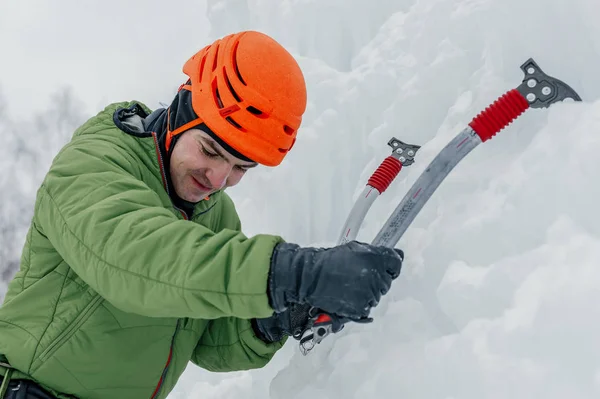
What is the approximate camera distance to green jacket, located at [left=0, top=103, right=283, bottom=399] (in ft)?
3.29

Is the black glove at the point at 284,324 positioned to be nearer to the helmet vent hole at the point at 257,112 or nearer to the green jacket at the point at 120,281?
the green jacket at the point at 120,281

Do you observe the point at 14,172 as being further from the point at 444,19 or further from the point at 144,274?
the point at 144,274

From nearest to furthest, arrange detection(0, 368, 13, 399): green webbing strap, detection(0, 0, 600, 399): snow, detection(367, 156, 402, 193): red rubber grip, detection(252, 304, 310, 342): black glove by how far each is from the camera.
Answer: detection(0, 0, 600, 399): snow < detection(0, 368, 13, 399): green webbing strap < detection(252, 304, 310, 342): black glove < detection(367, 156, 402, 193): red rubber grip

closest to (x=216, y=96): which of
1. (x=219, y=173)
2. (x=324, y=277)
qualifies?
(x=219, y=173)

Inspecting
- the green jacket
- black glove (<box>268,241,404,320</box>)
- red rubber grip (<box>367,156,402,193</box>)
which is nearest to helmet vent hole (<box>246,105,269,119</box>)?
the green jacket

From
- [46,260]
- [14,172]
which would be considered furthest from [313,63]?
[14,172]

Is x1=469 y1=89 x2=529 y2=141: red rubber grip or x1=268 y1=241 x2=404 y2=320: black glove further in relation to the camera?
x1=469 y1=89 x2=529 y2=141: red rubber grip

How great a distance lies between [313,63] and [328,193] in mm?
1024

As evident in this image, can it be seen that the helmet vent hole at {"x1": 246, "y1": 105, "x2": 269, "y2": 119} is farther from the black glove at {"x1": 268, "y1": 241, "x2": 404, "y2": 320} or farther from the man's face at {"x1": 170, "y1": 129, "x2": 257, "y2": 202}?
the black glove at {"x1": 268, "y1": 241, "x2": 404, "y2": 320}

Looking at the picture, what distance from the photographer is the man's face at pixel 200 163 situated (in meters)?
1.44

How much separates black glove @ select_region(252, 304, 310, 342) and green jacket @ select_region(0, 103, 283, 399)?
0.12ft

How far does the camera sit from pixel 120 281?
1.06 metres

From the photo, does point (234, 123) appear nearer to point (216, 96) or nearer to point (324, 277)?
point (216, 96)

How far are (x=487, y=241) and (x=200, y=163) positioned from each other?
0.78 metres
